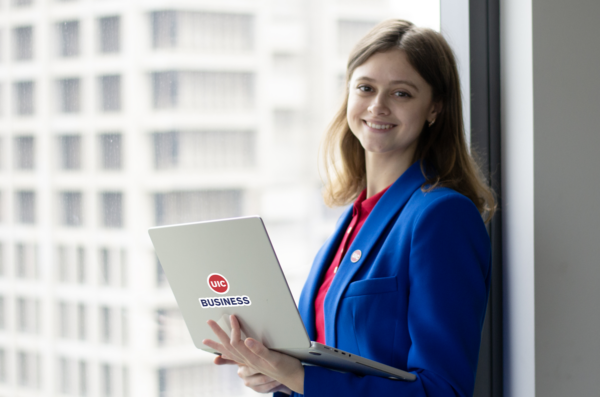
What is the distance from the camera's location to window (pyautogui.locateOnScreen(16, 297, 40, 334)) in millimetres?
1412

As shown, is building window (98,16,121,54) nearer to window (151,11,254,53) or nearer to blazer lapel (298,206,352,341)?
window (151,11,254,53)

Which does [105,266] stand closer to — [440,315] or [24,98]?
[24,98]

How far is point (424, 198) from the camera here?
999 millimetres

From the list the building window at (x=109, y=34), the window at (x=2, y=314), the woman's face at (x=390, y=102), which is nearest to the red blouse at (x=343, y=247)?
the woman's face at (x=390, y=102)

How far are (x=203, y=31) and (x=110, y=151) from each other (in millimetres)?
432

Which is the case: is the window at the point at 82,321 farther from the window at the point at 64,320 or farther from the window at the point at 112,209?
the window at the point at 112,209

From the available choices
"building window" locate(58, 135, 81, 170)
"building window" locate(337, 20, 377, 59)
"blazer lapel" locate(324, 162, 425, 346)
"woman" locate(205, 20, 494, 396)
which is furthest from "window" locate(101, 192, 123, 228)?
"building window" locate(337, 20, 377, 59)

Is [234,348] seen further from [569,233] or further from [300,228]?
[569,233]

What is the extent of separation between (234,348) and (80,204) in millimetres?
766

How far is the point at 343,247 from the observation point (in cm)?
119

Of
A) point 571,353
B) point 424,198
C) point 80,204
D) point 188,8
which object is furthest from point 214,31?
point 571,353

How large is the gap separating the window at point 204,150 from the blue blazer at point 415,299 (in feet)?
1.79

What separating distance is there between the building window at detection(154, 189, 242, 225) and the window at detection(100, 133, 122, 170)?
0.15m

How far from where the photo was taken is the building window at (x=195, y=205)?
1.43 metres
